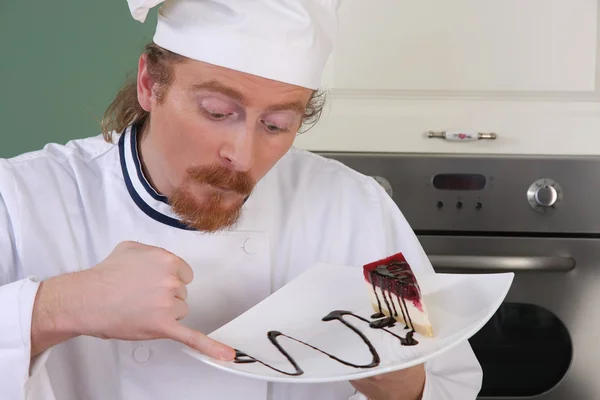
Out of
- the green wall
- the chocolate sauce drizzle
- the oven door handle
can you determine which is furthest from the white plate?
the green wall

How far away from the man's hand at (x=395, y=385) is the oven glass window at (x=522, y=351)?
603mm

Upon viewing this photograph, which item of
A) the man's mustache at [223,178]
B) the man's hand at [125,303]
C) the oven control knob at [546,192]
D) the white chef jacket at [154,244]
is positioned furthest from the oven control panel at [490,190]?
the man's hand at [125,303]

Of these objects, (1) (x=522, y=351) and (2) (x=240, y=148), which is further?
(1) (x=522, y=351)

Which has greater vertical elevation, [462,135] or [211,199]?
[462,135]

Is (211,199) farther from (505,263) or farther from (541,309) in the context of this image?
(541,309)

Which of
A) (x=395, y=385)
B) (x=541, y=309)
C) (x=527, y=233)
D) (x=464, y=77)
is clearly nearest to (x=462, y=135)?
(x=464, y=77)

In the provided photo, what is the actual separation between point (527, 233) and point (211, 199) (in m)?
0.81

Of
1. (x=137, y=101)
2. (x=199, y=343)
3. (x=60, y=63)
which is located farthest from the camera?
(x=60, y=63)

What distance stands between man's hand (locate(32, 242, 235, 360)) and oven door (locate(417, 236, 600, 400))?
80cm

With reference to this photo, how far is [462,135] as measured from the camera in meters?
1.51

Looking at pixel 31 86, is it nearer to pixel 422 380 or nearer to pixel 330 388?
pixel 330 388

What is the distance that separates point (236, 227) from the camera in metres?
1.12

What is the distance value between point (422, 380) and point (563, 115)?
0.77 m

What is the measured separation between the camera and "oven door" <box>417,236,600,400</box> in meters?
1.50
